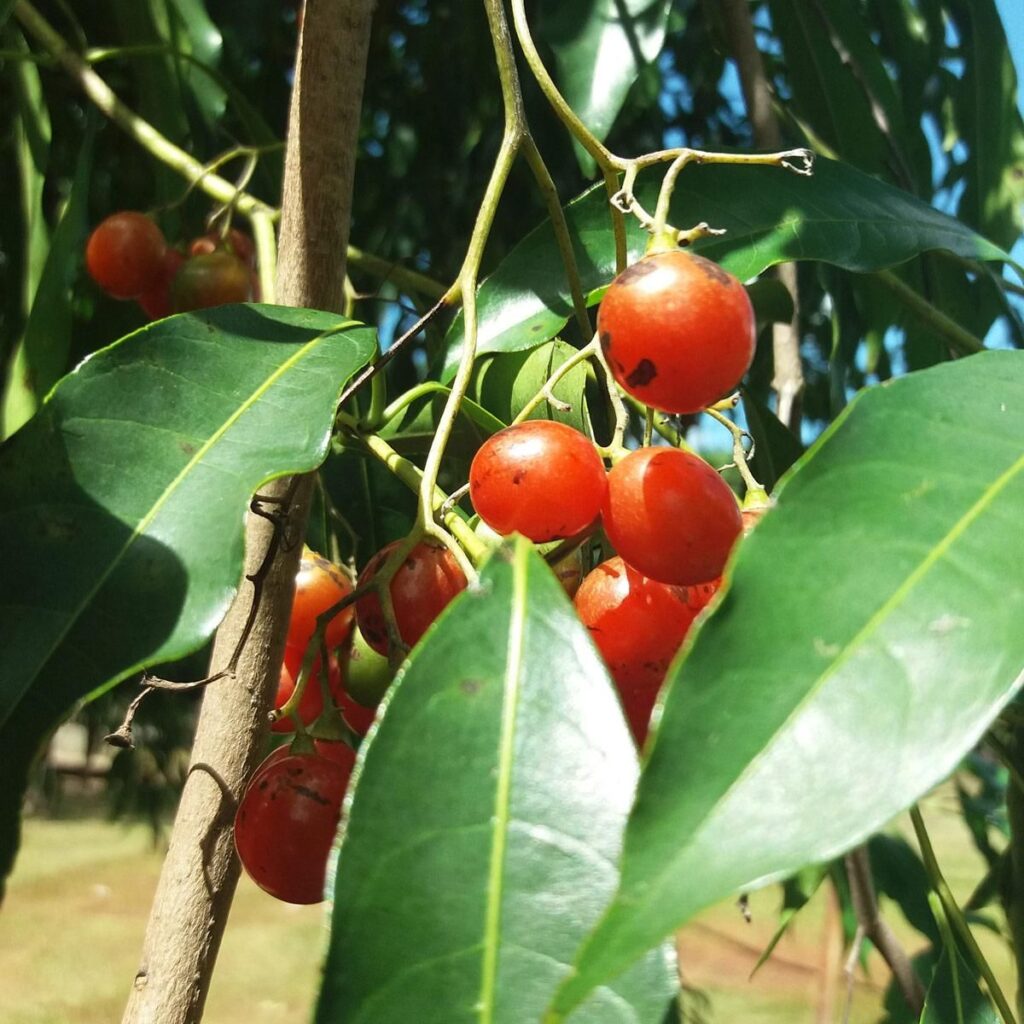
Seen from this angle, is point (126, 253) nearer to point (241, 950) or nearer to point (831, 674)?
point (831, 674)

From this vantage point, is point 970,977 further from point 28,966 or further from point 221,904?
point 28,966

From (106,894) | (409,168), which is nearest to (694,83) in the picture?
(409,168)

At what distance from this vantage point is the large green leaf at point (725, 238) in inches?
21.3

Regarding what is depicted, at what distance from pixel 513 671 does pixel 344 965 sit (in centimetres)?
9

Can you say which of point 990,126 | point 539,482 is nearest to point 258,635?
point 539,482

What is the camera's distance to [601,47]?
0.79 m

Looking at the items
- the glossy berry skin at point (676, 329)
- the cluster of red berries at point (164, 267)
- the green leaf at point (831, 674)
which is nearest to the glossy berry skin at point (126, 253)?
the cluster of red berries at point (164, 267)

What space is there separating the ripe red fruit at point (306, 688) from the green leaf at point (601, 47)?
450mm

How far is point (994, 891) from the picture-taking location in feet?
4.04

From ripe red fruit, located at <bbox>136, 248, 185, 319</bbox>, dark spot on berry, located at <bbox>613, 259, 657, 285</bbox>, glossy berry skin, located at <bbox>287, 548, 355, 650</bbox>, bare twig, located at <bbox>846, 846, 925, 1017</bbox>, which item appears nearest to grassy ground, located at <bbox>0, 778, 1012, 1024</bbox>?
bare twig, located at <bbox>846, 846, 925, 1017</bbox>

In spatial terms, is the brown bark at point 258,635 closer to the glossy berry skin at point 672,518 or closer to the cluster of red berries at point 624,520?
the cluster of red berries at point 624,520

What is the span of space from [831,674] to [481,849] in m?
0.10

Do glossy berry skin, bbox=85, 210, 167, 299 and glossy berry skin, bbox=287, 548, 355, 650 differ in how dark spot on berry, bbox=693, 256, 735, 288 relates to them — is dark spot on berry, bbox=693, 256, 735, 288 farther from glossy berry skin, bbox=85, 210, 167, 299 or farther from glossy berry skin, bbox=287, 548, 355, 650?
glossy berry skin, bbox=85, 210, 167, 299

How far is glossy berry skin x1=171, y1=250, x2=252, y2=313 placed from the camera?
0.77 meters
